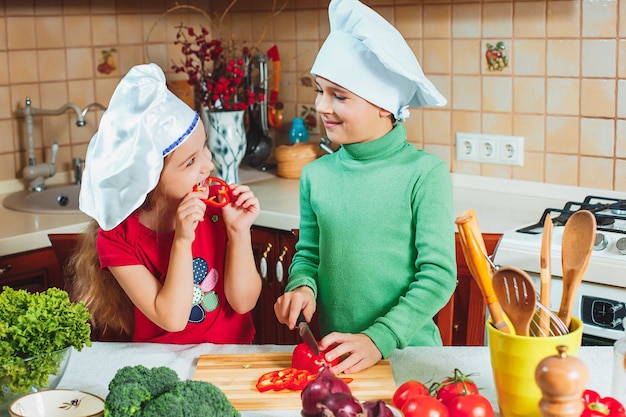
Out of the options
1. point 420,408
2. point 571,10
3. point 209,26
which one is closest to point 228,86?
point 209,26

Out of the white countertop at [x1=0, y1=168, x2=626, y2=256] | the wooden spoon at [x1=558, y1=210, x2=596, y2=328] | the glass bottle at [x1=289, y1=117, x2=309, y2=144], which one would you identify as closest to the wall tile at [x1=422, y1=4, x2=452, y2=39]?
the white countertop at [x1=0, y1=168, x2=626, y2=256]

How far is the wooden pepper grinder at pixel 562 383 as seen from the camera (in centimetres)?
89

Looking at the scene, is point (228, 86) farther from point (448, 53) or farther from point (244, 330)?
point (244, 330)

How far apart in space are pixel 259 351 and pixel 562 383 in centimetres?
63

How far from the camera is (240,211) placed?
1643 millimetres

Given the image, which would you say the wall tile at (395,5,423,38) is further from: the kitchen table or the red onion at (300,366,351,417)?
the red onion at (300,366,351,417)

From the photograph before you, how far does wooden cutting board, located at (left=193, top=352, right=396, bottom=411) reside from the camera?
1227 mm

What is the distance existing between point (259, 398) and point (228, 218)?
475 mm

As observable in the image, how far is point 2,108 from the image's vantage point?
110 inches

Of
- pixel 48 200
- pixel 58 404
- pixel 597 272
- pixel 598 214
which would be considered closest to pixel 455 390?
pixel 58 404

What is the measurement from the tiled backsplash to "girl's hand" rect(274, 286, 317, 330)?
1.25 m

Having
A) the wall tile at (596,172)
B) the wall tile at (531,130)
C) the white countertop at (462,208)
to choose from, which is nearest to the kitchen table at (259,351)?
the white countertop at (462,208)

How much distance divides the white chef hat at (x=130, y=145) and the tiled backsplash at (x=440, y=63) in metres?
1.33

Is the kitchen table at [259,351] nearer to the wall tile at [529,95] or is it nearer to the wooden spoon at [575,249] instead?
the wooden spoon at [575,249]
